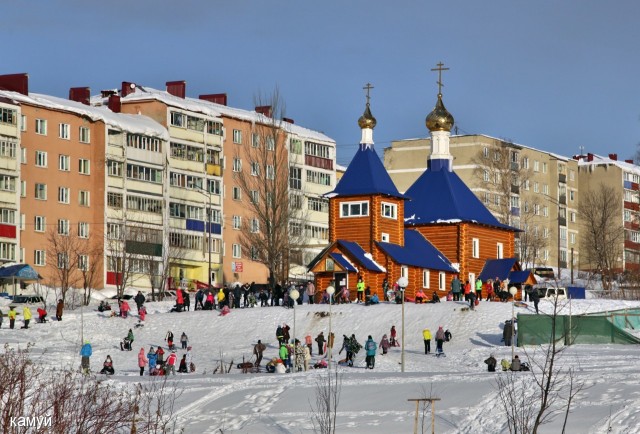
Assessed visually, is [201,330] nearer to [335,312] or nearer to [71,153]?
[335,312]

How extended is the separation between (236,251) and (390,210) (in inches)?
1463

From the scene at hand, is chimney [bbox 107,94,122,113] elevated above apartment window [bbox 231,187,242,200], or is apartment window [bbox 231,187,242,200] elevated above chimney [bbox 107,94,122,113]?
chimney [bbox 107,94,122,113]

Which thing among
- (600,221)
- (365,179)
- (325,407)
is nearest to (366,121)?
(365,179)

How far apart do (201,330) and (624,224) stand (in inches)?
3420

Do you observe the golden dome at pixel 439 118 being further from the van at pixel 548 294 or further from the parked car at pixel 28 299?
the parked car at pixel 28 299

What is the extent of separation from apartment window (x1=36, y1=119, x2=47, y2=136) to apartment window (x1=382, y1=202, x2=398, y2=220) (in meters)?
29.7

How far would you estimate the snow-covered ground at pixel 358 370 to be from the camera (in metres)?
48.2

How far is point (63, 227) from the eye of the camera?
106 metres

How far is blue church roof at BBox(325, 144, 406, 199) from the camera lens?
8344 centimetres

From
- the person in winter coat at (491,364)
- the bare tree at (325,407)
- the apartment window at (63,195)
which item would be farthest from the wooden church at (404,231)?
the apartment window at (63,195)

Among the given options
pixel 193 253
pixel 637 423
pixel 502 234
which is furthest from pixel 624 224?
pixel 637 423

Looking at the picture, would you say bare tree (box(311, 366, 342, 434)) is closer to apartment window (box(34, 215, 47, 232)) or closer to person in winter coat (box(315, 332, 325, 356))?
person in winter coat (box(315, 332, 325, 356))

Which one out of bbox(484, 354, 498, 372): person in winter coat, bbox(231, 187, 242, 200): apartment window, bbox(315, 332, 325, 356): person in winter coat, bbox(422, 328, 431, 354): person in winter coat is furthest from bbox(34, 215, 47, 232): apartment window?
bbox(484, 354, 498, 372): person in winter coat

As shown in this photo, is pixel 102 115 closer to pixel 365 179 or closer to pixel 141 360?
pixel 365 179
